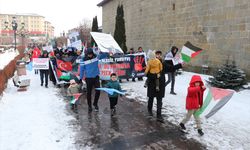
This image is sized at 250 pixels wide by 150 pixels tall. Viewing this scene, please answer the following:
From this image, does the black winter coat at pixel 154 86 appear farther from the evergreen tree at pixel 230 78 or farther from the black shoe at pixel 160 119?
the evergreen tree at pixel 230 78

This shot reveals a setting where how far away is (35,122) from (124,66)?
21.2 ft

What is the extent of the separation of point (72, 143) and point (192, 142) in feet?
7.42

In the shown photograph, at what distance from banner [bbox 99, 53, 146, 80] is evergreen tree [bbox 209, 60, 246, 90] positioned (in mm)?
3417

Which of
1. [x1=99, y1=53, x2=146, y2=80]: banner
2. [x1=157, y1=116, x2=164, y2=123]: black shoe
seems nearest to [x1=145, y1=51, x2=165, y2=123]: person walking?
[x1=157, y1=116, x2=164, y2=123]: black shoe

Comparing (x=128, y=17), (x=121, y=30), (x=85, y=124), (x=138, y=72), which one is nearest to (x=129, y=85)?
(x=138, y=72)

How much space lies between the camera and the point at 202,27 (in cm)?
1474

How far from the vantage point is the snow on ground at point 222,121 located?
5438 millimetres

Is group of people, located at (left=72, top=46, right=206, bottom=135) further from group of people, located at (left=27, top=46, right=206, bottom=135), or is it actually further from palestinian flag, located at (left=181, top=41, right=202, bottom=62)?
palestinian flag, located at (left=181, top=41, right=202, bottom=62)

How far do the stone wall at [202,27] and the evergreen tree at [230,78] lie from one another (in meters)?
1.16

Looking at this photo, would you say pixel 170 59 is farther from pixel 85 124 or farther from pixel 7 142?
pixel 7 142

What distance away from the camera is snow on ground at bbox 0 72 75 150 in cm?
527

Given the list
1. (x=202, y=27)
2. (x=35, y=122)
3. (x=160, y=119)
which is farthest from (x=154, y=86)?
(x=202, y=27)

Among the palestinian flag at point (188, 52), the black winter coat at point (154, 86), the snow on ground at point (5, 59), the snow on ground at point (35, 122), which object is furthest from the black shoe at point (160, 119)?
the snow on ground at point (5, 59)

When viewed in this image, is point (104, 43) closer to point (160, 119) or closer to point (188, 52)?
point (188, 52)
